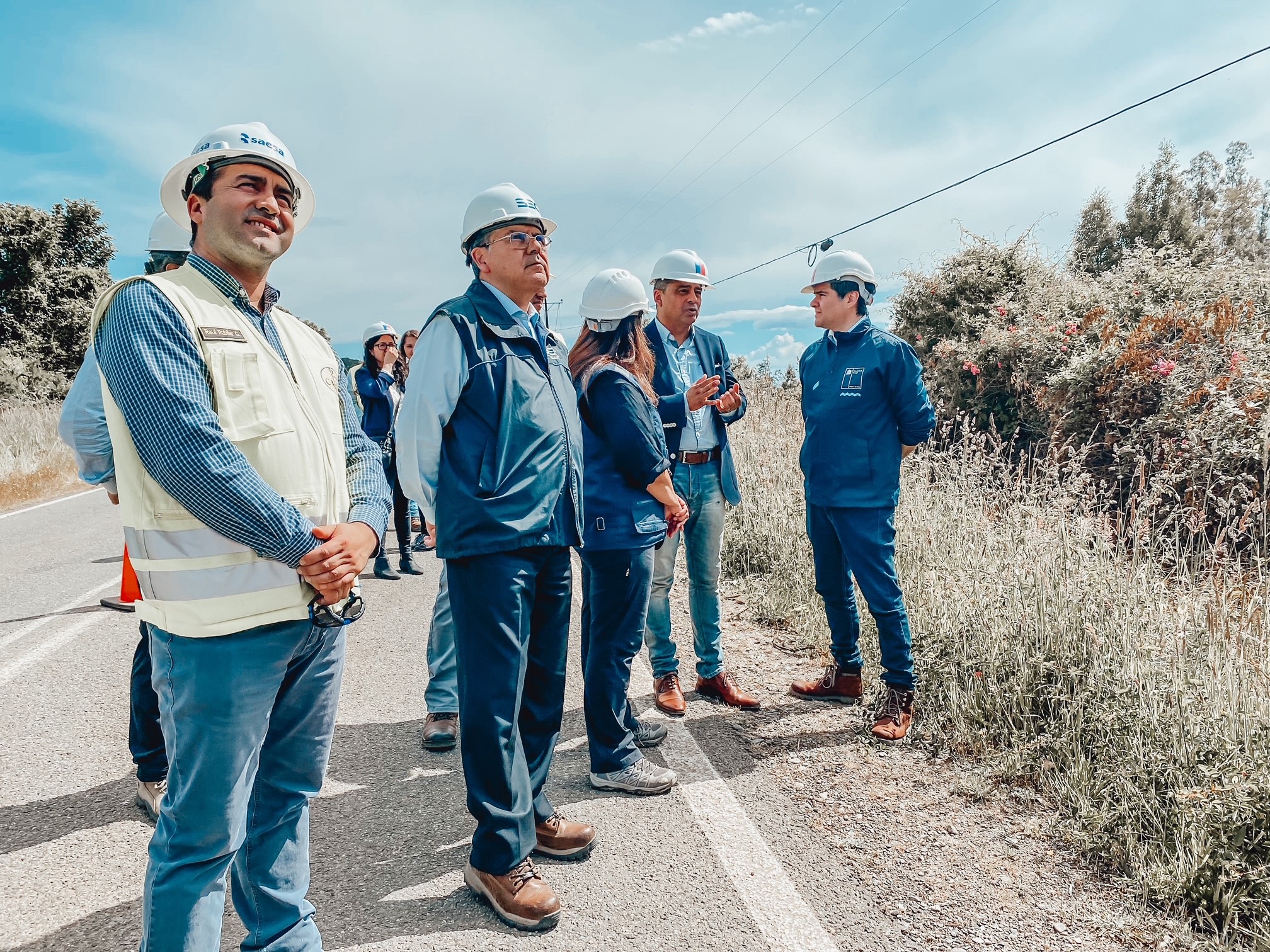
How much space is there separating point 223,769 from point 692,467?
293 cm

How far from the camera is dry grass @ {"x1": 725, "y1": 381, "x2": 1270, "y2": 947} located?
2.54 m

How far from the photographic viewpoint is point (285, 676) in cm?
197

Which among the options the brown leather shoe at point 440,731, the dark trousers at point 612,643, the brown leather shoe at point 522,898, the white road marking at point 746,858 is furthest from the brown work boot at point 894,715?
the brown leather shoe at point 440,731

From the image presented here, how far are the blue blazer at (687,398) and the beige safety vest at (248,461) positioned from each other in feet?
7.29

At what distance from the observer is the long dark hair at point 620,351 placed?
3.35 meters

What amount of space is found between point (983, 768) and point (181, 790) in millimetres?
2963

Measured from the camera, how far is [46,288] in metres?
26.4

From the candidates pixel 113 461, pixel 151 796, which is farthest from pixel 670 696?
pixel 113 461

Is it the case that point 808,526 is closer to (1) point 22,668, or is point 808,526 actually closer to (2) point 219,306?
(2) point 219,306

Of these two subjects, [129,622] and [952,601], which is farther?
[129,622]

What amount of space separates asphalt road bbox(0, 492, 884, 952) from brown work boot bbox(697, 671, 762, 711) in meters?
0.10

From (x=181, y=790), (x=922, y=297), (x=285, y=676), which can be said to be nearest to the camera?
(x=181, y=790)

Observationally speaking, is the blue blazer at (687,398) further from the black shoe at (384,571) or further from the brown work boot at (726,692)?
the black shoe at (384,571)

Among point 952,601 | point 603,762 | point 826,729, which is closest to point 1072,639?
point 952,601
